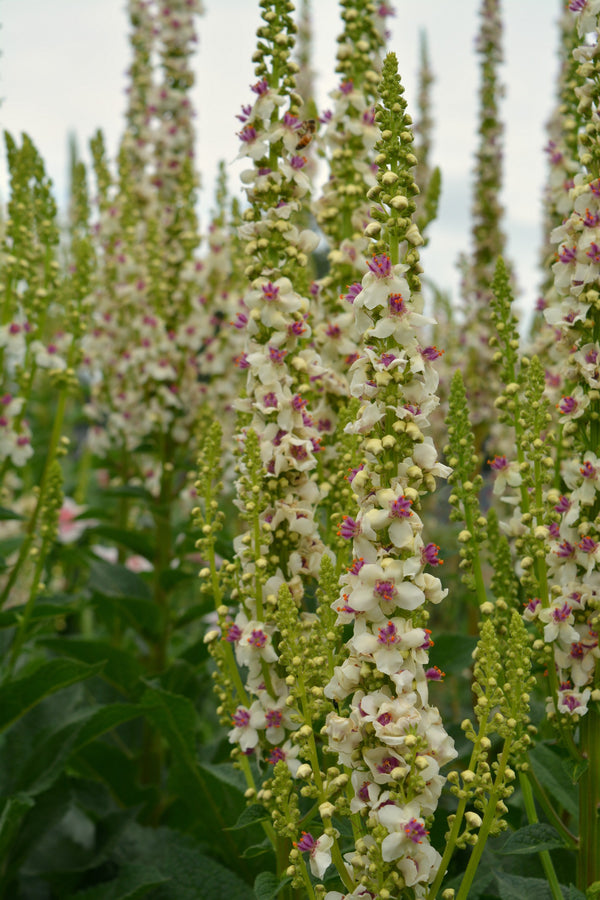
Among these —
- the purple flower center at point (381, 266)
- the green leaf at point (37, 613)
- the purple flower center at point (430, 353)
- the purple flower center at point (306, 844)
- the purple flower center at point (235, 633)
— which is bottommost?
the purple flower center at point (306, 844)

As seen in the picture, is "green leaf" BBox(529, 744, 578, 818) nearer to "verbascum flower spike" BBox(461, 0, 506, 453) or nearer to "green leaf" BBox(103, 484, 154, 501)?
"green leaf" BBox(103, 484, 154, 501)

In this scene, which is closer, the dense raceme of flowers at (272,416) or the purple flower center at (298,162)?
the dense raceme of flowers at (272,416)

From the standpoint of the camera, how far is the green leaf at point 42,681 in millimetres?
2549

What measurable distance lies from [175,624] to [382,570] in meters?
2.38

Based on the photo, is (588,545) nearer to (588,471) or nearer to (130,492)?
(588,471)

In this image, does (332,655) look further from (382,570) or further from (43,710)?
(43,710)

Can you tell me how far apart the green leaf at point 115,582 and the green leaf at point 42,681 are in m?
0.84

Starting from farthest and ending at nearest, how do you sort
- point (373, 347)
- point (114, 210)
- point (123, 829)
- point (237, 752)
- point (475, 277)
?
point (475, 277) → point (114, 210) → point (123, 829) → point (237, 752) → point (373, 347)

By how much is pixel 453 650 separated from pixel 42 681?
1.34 metres

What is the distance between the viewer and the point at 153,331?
3.74m

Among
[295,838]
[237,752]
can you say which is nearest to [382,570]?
[295,838]

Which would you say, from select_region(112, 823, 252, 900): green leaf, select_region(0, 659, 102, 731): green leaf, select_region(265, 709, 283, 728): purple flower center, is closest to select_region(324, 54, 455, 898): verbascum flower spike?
select_region(265, 709, 283, 728): purple flower center

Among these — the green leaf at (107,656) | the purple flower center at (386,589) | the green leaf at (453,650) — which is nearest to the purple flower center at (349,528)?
the purple flower center at (386,589)

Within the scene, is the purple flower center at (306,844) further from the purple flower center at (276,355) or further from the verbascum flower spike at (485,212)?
the verbascum flower spike at (485,212)
